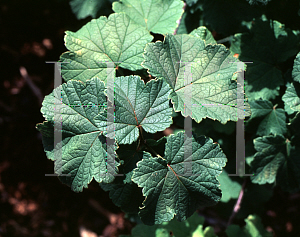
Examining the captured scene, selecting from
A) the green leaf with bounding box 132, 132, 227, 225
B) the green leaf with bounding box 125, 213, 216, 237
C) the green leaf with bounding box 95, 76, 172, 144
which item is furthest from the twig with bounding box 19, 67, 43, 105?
the green leaf with bounding box 132, 132, 227, 225

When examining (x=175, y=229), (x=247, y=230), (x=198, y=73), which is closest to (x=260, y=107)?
(x=198, y=73)

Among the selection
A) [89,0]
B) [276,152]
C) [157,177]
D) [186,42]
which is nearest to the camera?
[157,177]

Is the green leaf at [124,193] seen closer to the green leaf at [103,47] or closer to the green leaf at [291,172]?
the green leaf at [103,47]

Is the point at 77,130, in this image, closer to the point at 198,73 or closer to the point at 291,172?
the point at 198,73

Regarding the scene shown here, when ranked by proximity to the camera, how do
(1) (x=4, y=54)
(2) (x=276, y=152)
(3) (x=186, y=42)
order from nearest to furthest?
(3) (x=186, y=42), (2) (x=276, y=152), (1) (x=4, y=54)

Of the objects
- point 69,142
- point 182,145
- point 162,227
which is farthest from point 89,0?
point 162,227

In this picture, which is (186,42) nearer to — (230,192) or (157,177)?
(157,177)

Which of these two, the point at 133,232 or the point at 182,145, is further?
the point at 133,232

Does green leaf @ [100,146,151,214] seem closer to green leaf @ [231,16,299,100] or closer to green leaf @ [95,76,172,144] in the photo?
green leaf @ [95,76,172,144]
